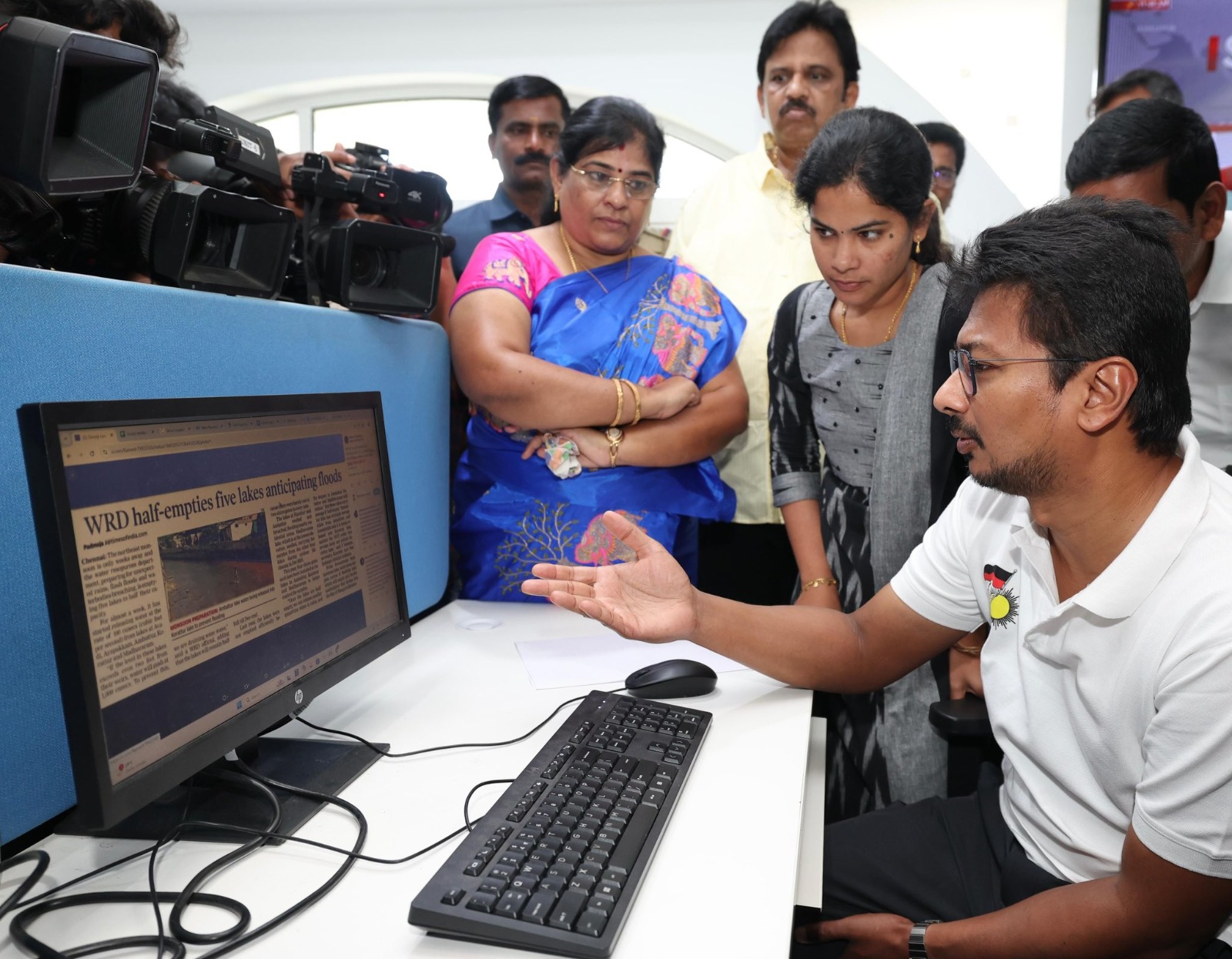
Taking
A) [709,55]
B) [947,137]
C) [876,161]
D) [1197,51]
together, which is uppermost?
[709,55]

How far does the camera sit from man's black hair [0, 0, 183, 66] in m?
1.16

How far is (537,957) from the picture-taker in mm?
676

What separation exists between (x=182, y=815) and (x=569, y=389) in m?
0.84

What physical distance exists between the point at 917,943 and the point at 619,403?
84 cm

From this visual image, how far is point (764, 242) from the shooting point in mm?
2045

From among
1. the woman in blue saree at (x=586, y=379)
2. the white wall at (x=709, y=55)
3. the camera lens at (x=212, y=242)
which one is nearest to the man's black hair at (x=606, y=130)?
the woman in blue saree at (x=586, y=379)

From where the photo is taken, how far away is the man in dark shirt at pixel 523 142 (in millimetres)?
2342

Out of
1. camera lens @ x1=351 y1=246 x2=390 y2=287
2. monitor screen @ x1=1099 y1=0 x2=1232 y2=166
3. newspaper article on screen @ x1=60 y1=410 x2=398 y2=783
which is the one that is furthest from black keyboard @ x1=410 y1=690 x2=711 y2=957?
monitor screen @ x1=1099 y1=0 x2=1232 y2=166

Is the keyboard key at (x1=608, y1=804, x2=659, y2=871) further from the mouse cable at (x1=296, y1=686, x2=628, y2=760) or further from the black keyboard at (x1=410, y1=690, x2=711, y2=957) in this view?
the mouse cable at (x1=296, y1=686, x2=628, y2=760)

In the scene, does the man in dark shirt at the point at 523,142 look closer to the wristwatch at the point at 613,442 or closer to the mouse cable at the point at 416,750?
the wristwatch at the point at 613,442

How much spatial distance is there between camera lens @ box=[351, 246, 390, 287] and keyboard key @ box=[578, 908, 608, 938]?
0.93 meters

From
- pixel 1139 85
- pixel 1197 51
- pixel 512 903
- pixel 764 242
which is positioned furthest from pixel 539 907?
pixel 1197 51

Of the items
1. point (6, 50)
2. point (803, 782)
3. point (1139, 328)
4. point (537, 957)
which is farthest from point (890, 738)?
point (6, 50)

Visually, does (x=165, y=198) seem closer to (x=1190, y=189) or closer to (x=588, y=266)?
(x=588, y=266)
